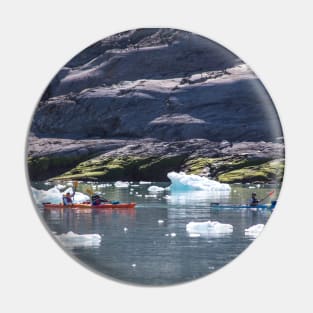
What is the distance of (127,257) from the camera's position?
946cm

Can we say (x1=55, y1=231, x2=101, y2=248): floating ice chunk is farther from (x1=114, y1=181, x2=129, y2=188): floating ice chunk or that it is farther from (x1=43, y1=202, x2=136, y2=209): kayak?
(x1=114, y1=181, x2=129, y2=188): floating ice chunk

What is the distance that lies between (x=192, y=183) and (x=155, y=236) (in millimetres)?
501

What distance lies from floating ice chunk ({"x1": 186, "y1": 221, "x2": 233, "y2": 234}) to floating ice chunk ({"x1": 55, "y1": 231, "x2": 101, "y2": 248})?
71cm

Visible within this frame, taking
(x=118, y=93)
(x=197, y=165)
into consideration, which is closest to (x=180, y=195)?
(x=197, y=165)

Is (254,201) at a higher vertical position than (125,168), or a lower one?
lower

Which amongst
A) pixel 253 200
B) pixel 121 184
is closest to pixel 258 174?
pixel 253 200

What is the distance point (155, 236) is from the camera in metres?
9.52

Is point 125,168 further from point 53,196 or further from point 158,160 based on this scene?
point 53,196

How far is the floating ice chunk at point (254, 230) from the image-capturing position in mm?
9609

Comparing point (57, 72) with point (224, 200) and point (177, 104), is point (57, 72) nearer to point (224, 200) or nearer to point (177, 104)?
point (177, 104)

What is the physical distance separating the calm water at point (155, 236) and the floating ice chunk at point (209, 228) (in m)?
0.03

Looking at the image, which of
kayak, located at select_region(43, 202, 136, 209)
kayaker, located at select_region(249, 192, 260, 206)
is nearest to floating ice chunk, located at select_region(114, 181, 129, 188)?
kayak, located at select_region(43, 202, 136, 209)

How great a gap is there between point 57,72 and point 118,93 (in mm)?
504

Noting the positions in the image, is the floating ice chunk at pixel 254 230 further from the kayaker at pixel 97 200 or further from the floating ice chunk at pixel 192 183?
the kayaker at pixel 97 200
